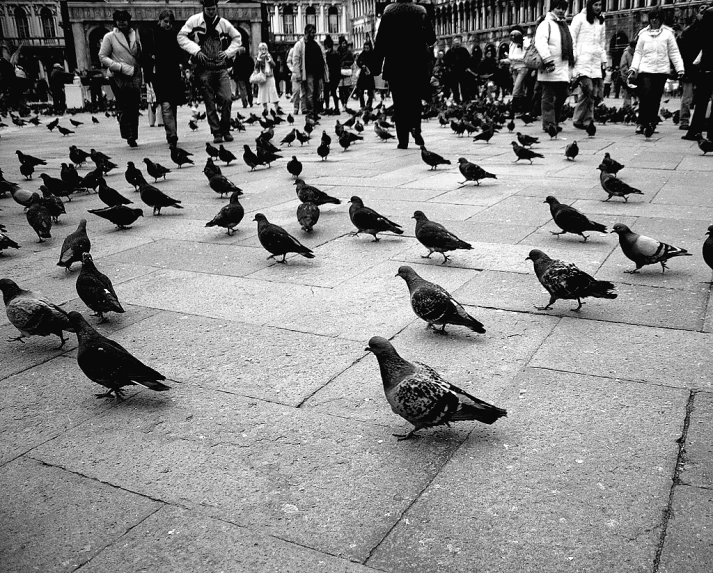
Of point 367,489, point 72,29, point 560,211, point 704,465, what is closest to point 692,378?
point 704,465

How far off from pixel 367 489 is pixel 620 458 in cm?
105

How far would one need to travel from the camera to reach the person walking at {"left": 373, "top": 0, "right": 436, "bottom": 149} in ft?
38.0

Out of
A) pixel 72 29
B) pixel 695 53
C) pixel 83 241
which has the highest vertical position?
pixel 72 29

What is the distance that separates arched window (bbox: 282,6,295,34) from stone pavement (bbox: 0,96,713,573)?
8998 cm

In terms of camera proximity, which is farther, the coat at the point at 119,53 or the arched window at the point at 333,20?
the arched window at the point at 333,20

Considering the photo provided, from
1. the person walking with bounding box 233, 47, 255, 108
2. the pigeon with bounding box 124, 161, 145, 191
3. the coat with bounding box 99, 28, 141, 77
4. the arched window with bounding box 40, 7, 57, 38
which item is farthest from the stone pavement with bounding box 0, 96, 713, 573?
the arched window with bounding box 40, 7, 57, 38

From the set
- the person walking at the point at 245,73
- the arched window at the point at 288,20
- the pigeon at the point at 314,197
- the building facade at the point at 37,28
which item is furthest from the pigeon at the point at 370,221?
the arched window at the point at 288,20

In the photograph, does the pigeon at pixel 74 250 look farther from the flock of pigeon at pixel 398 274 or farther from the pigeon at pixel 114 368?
the pigeon at pixel 114 368

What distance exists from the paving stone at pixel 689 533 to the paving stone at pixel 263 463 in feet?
2.93

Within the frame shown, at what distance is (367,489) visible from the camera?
107 inches

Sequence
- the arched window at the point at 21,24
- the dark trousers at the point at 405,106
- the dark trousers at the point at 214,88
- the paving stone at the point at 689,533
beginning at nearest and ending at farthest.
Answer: the paving stone at the point at 689,533
the dark trousers at the point at 405,106
the dark trousers at the point at 214,88
the arched window at the point at 21,24

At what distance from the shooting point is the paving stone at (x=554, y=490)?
231cm

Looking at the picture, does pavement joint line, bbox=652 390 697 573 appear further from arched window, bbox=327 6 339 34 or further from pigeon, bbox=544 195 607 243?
arched window, bbox=327 6 339 34

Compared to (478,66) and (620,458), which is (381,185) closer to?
(620,458)
